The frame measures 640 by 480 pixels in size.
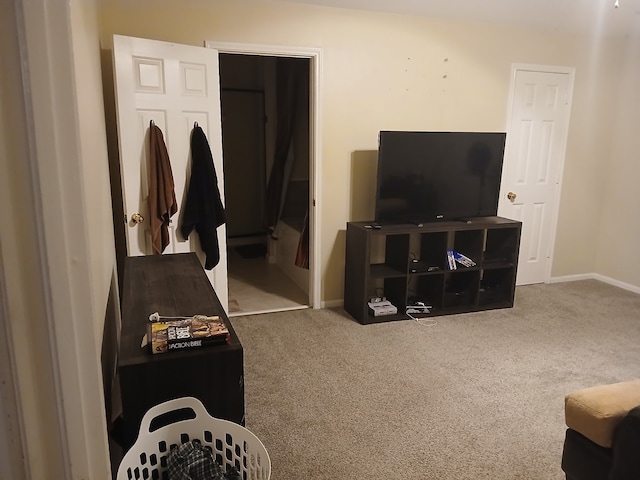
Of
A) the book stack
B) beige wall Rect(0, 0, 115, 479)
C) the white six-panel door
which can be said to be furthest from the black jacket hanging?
beige wall Rect(0, 0, 115, 479)

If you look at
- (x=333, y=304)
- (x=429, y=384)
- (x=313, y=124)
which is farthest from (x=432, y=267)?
(x=313, y=124)

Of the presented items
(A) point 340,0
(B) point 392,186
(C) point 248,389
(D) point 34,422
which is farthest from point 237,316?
(D) point 34,422

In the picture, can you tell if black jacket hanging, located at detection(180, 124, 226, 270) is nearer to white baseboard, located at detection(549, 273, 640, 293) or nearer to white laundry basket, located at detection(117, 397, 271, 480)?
white laundry basket, located at detection(117, 397, 271, 480)

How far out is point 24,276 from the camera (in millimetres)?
540

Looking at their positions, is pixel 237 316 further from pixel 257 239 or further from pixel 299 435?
pixel 257 239

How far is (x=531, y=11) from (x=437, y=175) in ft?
5.28

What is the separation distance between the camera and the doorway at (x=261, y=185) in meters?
4.47

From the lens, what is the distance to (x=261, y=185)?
638 centimetres

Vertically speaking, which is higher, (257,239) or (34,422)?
(34,422)

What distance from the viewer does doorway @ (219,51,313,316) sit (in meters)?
4.47

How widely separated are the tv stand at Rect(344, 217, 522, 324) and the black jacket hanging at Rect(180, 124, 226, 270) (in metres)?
1.16

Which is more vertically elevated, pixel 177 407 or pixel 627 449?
pixel 177 407

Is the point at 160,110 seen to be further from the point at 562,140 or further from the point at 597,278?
the point at 597,278

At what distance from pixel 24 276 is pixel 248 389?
2.37 m
